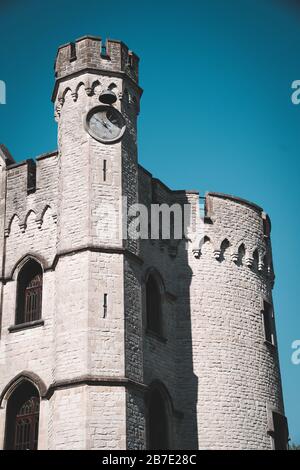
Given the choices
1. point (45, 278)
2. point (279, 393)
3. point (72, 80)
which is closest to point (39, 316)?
point (45, 278)

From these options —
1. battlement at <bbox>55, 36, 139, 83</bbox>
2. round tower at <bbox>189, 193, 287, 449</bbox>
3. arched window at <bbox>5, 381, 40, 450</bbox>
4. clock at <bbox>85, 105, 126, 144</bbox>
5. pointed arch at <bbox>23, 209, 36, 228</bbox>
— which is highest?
battlement at <bbox>55, 36, 139, 83</bbox>

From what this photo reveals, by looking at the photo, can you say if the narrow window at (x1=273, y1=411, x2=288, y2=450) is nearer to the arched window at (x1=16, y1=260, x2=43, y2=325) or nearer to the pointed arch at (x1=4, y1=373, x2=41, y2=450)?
the pointed arch at (x1=4, y1=373, x2=41, y2=450)

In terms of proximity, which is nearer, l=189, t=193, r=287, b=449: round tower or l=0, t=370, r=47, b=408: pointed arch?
l=0, t=370, r=47, b=408: pointed arch

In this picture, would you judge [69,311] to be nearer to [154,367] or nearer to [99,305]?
[99,305]

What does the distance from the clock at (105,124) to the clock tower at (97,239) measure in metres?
0.03

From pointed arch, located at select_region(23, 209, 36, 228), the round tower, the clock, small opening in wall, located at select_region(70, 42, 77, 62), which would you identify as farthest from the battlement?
the round tower

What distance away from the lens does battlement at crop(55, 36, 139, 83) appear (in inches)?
821

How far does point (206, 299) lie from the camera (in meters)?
22.3

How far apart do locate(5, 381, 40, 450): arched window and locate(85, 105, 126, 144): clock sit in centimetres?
Result: 622

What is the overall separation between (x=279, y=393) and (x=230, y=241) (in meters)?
4.56

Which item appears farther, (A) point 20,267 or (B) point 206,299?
(B) point 206,299

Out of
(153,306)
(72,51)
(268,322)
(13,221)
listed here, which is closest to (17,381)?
(153,306)

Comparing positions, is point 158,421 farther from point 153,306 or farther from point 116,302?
point 116,302

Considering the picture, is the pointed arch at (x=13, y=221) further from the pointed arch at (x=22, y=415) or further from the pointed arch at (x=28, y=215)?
the pointed arch at (x=22, y=415)
